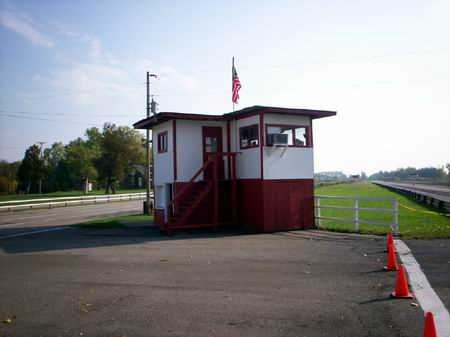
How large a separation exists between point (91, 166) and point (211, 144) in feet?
179

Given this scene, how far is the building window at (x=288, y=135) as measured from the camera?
18734 millimetres

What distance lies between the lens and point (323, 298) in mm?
7727

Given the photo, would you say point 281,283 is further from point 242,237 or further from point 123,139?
point 123,139

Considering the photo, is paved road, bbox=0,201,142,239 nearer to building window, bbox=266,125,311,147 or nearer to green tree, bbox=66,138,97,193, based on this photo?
building window, bbox=266,125,311,147

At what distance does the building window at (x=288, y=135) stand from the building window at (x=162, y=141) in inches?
199

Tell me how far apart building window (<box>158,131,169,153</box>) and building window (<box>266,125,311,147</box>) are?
5053 millimetres

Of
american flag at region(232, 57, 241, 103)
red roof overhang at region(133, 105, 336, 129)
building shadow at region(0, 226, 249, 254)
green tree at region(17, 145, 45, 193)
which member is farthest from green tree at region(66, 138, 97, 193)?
red roof overhang at region(133, 105, 336, 129)

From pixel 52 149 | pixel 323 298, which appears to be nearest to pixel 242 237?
pixel 323 298

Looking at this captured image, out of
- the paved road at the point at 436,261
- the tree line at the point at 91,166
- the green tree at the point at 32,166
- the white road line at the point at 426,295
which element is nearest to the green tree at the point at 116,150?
the tree line at the point at 91,166

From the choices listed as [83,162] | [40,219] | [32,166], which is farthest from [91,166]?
[40,219]

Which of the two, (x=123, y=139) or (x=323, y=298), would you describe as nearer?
(x=323, y=298)

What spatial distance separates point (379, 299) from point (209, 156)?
12835 mm

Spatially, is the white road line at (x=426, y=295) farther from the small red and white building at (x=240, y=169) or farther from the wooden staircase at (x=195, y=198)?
the wooden staircase at (x=195, y=198)

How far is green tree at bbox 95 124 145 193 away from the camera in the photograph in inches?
2156
